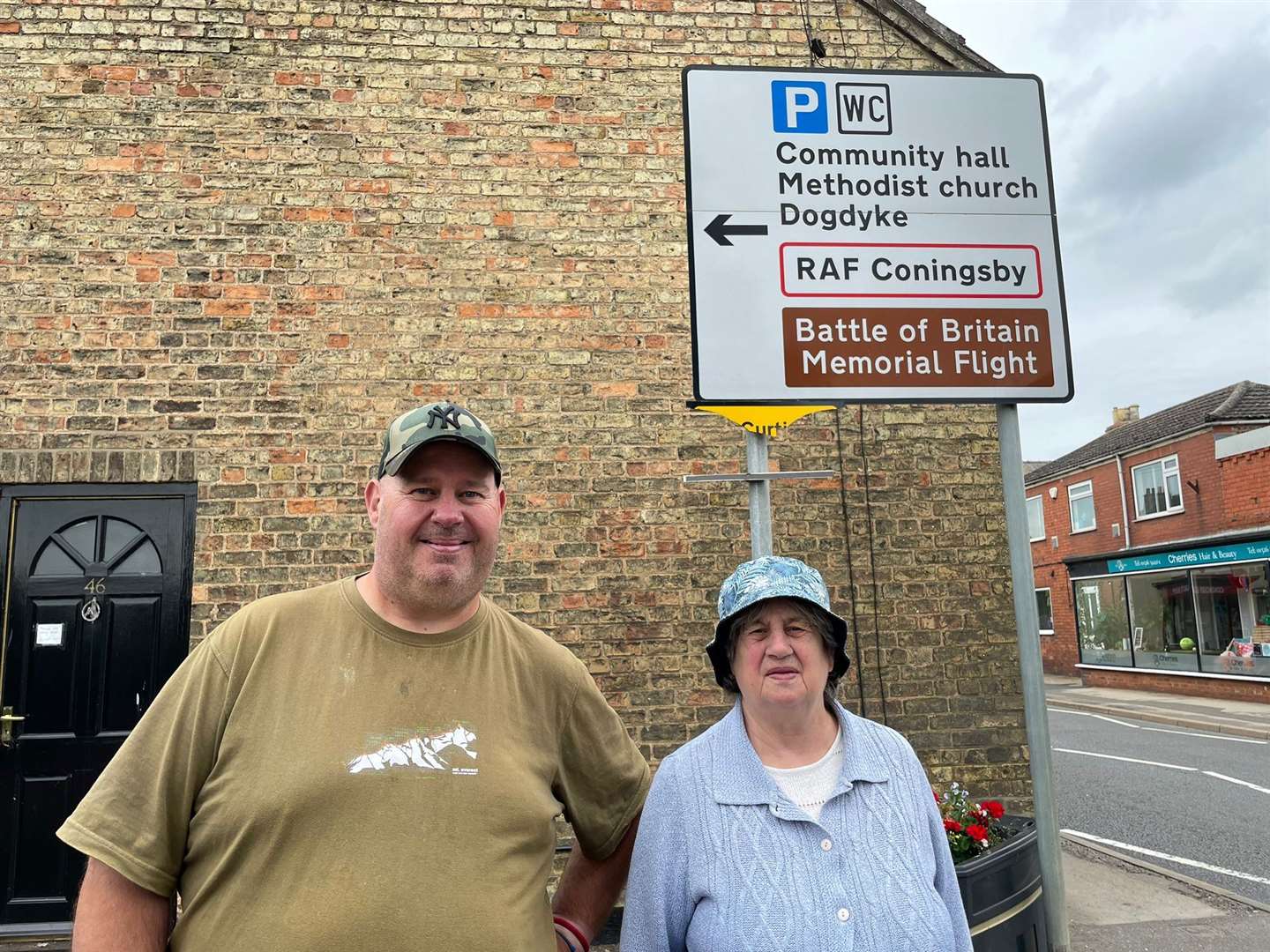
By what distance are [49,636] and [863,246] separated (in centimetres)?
481

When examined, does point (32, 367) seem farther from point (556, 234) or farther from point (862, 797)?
point (862, 797)

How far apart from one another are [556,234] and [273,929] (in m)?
4.33

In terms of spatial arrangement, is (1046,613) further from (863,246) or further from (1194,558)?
(863,246)

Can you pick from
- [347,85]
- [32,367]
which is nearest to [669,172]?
[347,85]

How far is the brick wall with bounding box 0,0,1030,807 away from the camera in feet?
15.7

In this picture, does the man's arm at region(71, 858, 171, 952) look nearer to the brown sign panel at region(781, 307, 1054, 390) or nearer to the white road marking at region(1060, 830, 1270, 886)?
the brown sign panel at region(781, 307, 1054, 390)

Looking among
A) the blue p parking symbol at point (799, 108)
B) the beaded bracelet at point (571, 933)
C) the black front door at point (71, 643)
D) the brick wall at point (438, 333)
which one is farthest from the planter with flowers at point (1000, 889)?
the black front door at point (71, 643)

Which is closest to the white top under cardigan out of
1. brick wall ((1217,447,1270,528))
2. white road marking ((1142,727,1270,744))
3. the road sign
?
the road sign

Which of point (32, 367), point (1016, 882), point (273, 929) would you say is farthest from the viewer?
point (32, 367)

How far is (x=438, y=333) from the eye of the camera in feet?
16.4

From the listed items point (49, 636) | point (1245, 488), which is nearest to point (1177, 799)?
point (49, 636)

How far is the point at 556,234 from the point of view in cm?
518

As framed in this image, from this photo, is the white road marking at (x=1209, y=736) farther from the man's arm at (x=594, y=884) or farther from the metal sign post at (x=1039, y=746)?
the man's arm at (x=594, y=884)

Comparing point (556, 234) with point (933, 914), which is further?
point (556, 234)
